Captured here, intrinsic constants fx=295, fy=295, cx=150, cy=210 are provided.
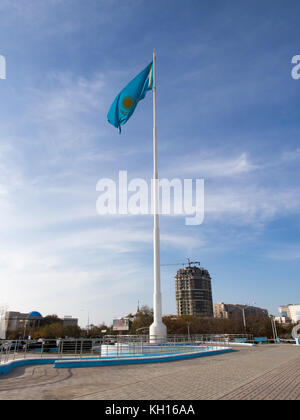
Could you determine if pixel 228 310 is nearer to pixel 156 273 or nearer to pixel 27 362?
pixel 156 273

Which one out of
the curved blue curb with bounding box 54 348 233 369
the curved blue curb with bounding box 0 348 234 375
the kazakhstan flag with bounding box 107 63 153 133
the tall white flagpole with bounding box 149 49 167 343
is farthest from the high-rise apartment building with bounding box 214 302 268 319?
the curved blue curb with bounding box 0 348 234 375

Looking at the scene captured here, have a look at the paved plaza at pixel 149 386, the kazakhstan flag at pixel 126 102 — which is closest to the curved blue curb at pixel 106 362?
the paved plaza at pixel 149 386

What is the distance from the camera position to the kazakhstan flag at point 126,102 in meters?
24.0

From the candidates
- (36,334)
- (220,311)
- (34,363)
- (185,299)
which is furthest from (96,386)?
(220,311)

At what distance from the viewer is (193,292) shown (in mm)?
141250

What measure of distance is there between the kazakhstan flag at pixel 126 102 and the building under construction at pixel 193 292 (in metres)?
127

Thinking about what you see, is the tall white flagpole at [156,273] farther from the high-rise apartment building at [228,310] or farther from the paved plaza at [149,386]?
the high-rise apartment building at [228,310]

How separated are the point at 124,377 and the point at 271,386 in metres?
4.32

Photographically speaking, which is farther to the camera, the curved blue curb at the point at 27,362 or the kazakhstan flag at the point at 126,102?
the kazakhstan flag at the point at 126,102

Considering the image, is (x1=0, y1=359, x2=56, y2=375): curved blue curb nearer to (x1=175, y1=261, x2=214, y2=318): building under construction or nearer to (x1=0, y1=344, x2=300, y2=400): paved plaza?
(x1=0, y1=344, x2=300, y2=400): paved plaza

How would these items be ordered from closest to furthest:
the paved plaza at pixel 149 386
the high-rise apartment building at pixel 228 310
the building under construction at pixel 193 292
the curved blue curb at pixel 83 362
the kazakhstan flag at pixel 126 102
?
the paved plaza at pixel 149 386 < the curved blue curb at pixel 83 362 < the kazakhstan flag at pixel 126 102 < the building under construction at pixel 193 292 < the high-rise apartment building at pixel 228 310

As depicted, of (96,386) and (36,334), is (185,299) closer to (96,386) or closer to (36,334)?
(36,334)

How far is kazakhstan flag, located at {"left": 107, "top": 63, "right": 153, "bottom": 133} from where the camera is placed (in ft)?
78.7

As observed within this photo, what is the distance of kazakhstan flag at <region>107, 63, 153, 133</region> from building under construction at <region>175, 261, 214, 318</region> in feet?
418
